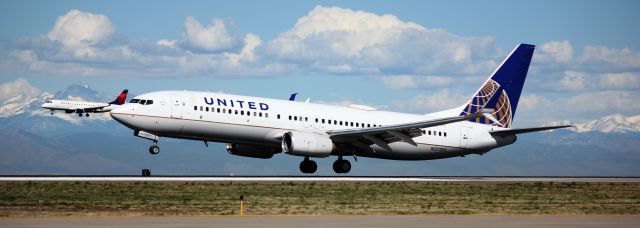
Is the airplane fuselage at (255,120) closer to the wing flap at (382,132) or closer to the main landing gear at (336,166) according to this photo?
the main landing gear at (336,166)

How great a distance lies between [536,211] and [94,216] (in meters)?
15.9

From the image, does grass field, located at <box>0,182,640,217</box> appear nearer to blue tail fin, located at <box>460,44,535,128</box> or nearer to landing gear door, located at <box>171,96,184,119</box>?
landing gear door, located at <box>171,96,184,119</box>

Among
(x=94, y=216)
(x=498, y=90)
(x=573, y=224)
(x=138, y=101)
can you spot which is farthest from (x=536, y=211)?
(x=498, y=90)

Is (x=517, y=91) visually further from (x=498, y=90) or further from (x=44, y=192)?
(x=44, y=192)

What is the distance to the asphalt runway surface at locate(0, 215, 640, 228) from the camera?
3073cm

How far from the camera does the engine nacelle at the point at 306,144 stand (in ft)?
204

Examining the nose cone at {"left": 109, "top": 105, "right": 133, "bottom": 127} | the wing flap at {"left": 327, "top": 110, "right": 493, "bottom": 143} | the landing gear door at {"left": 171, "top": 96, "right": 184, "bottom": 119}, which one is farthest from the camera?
the wing flap at {"left": 327, "top": 110, "right": 493, "bottom": 143}

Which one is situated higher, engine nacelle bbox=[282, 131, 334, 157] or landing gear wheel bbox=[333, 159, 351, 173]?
engine nacelle bbox=[282, 131, 334, 157]

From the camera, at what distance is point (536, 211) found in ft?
128

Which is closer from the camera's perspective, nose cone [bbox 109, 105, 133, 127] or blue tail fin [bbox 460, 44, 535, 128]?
nose cone [bbox 109, 105, 133, 127]

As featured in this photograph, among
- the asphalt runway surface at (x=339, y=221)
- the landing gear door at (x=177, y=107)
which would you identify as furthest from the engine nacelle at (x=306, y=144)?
the asphalt runway surface at (x=339, y=221)

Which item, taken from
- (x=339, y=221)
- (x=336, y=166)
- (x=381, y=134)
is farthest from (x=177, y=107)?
(x=339, y=221)

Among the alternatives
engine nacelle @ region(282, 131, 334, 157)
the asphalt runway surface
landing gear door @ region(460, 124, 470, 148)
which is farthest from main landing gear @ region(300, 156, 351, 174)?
the asphalt runway surface

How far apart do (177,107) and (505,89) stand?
24.2 meters
